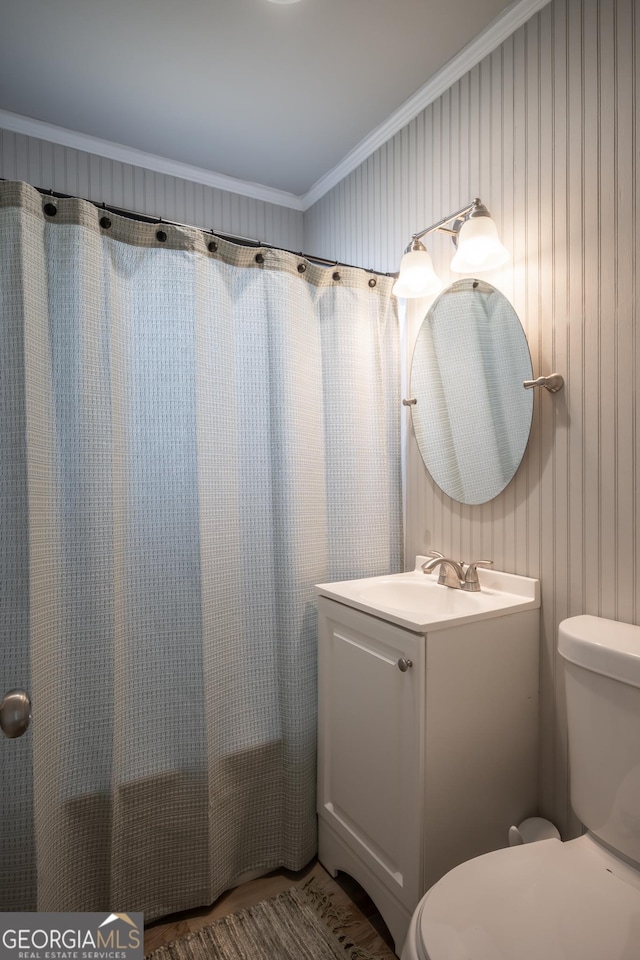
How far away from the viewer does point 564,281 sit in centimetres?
145

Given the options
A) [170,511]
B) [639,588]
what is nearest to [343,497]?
[170,511]

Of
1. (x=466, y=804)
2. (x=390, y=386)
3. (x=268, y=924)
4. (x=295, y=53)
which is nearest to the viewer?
(x=466, y=804)

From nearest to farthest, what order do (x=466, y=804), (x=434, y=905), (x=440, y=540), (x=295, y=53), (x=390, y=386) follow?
(x=434, y=905)
(x=466, y=804)
(x=295, y=53)
(x=440, y=540)
(x=390, y=386)

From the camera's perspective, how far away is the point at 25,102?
6.30 feet

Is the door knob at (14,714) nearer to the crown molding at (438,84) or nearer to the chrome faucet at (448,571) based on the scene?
the chrome faucet at (448,571)

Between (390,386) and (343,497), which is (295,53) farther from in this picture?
(343,497)

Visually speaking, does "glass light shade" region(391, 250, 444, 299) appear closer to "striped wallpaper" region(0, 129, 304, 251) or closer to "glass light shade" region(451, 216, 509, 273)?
"glass light shade" region(451, 216, 509, 273)

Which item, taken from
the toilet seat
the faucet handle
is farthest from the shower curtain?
the toilet seat

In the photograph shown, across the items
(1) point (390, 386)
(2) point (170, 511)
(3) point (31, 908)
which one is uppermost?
(1) point (390, 386)

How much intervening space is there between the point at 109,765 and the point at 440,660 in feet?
3.05

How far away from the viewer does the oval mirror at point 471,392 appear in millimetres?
1582

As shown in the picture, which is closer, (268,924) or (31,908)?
(31,908)

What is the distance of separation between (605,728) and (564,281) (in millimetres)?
1108

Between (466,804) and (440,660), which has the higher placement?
(440,660)
